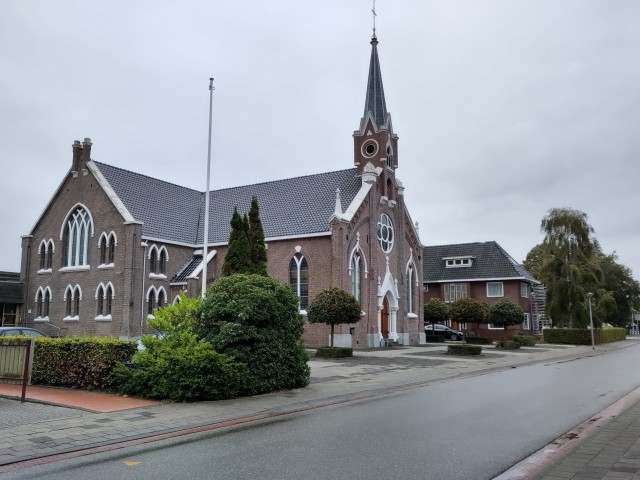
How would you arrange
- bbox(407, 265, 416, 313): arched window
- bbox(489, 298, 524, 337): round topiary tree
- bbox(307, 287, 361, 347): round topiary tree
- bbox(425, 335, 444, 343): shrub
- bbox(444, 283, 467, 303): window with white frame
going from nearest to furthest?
bbox(307, 287, 361, 347): round topiary tree → bbox(489, 298, 524, 337): round topiary tree → bbox(407, 265, 416, 313): arched window → bbox(425, 335, 444, 343): shrub → bbox(444, 283, 467, 303): window with white frame

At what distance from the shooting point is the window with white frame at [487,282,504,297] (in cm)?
5569

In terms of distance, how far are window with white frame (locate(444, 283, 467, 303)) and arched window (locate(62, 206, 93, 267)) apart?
36.3m

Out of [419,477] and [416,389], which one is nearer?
[419,477]

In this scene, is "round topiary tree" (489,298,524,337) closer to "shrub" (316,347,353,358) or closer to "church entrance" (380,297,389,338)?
"church entrance" (380,297,389,338)

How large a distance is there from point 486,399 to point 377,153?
27.7 metres

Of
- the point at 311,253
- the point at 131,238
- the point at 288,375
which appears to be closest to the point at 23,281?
the point at 131,238

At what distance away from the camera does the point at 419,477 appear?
683 centimetres

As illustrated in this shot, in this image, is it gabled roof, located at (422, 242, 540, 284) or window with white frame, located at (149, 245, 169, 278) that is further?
gabled roof, located at (422, 242, 540, 284)

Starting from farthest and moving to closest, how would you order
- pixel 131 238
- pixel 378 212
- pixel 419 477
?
pixel 378 212 → pixel 131 238 → pixel 419 477

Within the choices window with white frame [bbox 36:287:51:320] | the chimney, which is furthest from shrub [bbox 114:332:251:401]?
window with white frame [bbox 36:287:51:320]

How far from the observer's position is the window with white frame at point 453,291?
191 ft

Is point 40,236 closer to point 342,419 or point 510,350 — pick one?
point 510,350

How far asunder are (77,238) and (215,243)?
9.52 m

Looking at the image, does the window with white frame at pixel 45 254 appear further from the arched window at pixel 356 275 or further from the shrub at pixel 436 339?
the shrub at pixel 436 339
